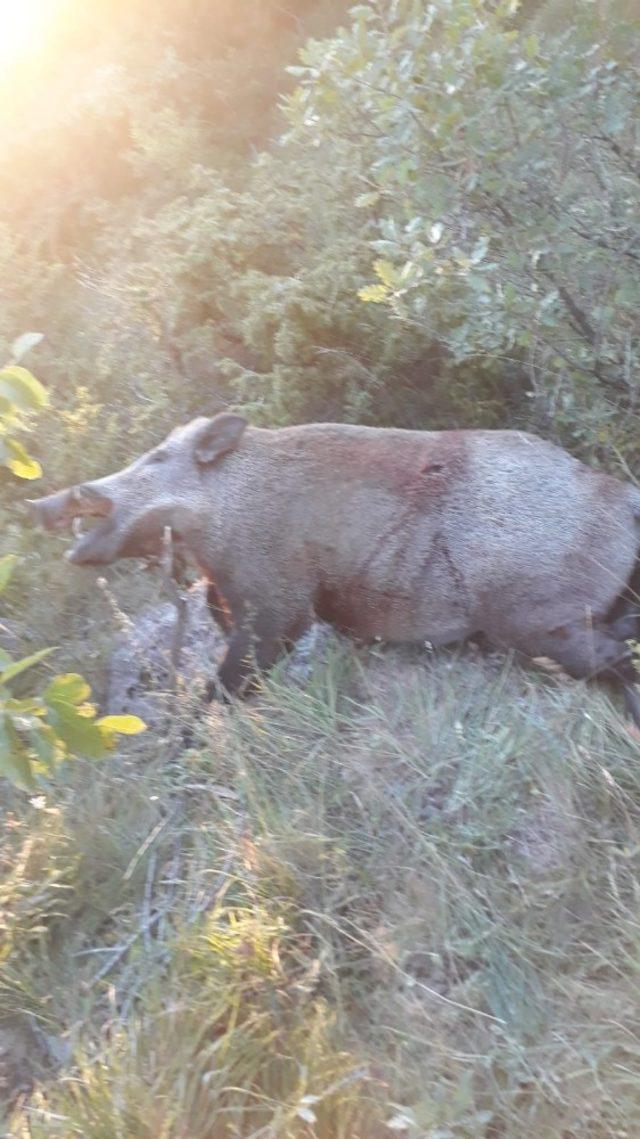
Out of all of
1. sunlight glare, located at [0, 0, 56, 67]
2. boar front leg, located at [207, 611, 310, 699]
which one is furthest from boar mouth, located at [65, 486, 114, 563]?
sunlight glare, located at [0, 0, 56, 67]

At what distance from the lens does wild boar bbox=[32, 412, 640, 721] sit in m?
4.73

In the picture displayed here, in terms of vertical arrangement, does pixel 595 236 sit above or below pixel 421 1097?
above

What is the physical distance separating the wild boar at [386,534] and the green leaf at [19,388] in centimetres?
238

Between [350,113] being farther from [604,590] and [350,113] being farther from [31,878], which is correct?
[31,878]

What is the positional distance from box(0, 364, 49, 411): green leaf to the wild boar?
238cm

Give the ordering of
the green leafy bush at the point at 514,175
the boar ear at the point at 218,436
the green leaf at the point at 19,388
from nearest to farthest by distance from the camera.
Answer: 1. the green leaf at the point at 19,388
2. the green leafy bush at the point at 514,175
3. the boar ear at the point at 218,436

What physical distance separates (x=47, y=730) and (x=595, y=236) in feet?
11.1

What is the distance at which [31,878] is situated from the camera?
179 inches

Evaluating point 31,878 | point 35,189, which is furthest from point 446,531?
point 35,189

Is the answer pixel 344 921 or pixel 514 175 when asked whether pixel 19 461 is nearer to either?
pixel 344 921

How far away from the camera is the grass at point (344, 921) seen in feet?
11.0

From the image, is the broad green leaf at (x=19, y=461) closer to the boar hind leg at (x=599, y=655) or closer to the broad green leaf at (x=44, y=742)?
the broad green leaf at (x=44, y=742)

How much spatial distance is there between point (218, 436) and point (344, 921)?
237 cm

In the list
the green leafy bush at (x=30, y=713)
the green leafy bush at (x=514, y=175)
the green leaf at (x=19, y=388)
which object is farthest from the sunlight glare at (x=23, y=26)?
the green leaf at (x=19, y=388)
